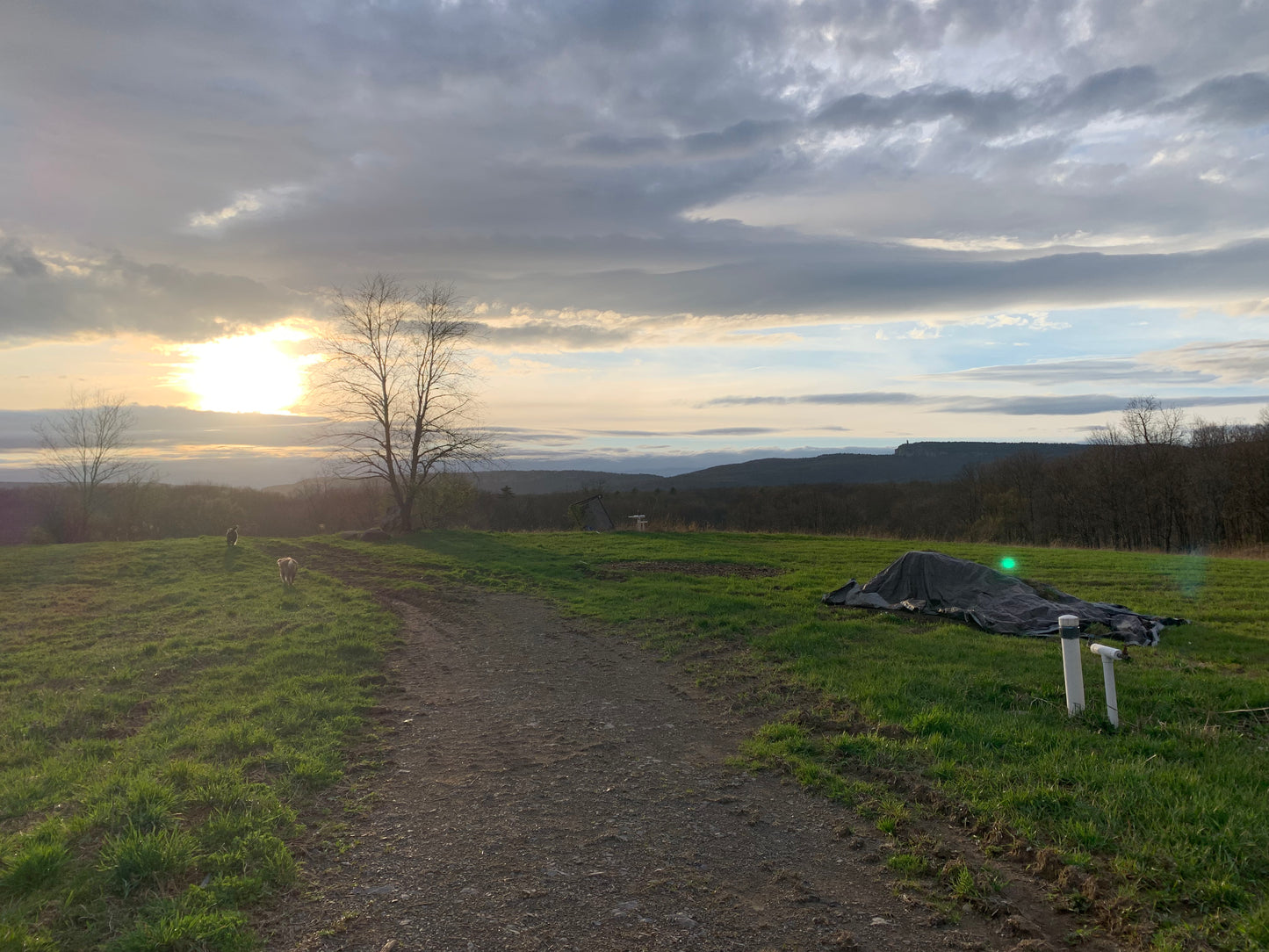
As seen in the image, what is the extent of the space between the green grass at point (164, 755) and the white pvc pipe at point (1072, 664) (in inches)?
238

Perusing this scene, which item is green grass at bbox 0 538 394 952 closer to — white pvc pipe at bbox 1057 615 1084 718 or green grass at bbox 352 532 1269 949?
green grass at bbox 352 532 1269 949

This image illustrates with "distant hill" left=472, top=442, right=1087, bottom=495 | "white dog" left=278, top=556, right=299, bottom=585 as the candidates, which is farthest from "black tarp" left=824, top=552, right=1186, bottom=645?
"distant hill" left=472, top=442, right=1087, bottom=495

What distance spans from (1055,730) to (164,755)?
708 centimetres

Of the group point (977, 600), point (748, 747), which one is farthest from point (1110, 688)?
point (977, 600)

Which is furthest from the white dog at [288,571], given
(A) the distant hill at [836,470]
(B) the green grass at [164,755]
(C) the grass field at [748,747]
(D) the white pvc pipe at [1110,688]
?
(A) the distant hill at [836,470]

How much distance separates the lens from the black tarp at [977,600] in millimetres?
10414

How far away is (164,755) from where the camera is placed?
5.66m

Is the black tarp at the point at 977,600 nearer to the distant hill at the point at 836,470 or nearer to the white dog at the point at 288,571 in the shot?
the white dog at the point at 288,571

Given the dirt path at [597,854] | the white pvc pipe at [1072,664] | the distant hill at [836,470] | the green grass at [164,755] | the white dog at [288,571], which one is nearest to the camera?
the dirt path at [597,854]

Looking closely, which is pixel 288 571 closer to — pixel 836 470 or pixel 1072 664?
pixel 1072 664

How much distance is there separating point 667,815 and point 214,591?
13.6 metres

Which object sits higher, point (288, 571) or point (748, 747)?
point (288, 571)

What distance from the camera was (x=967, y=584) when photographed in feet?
38.5

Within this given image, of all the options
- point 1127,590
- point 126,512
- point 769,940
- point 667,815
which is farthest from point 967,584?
point 126,512
